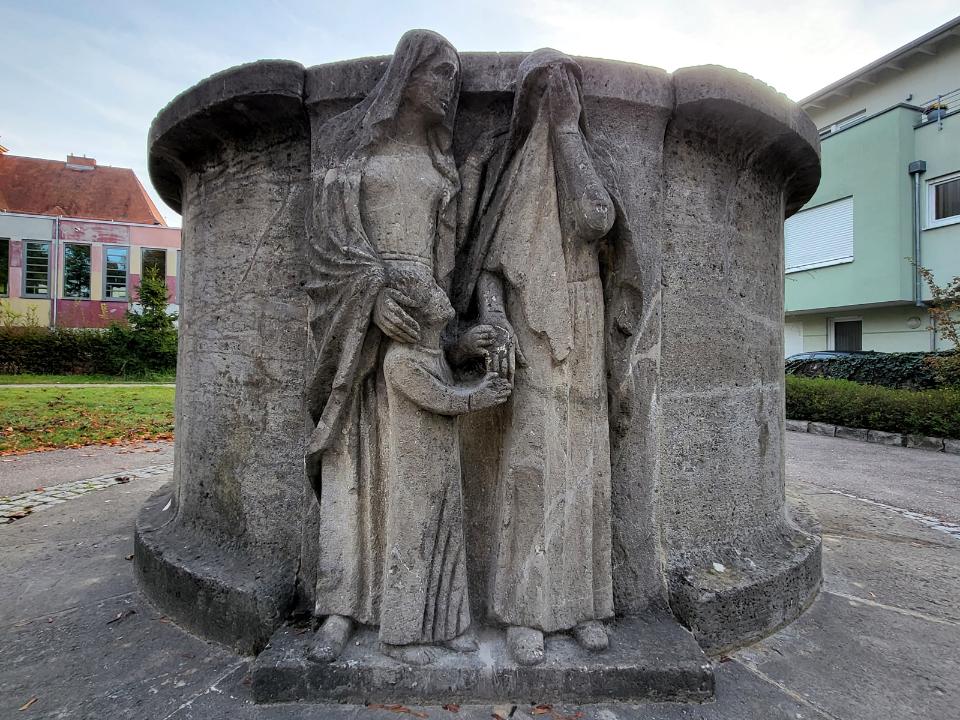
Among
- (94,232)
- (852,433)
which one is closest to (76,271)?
(94,232)

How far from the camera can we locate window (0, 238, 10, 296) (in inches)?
990

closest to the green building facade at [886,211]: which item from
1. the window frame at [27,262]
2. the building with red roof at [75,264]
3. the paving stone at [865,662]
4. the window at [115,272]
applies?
the paving stone at [865,662]

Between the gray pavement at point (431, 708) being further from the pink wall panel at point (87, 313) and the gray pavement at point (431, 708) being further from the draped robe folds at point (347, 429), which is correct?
the pink wall panel at point (87, 313)

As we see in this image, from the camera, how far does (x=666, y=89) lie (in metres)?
2.51

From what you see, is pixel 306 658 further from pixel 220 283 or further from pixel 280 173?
pixel 280 173

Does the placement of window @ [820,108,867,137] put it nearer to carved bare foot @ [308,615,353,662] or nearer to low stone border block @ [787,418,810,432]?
low stone border block @ [787,418,810,432]

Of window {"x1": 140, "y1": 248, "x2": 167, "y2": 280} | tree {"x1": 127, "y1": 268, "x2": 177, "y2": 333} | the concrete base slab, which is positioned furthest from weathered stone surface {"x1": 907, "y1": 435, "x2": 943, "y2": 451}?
window {"x1": 140, "y1": 248, "x2": 167, "y2": 280}

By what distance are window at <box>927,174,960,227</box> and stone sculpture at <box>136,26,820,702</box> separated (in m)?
17.2

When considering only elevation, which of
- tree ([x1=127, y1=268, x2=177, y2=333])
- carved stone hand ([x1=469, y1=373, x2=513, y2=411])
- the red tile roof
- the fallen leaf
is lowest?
the fallen leaf

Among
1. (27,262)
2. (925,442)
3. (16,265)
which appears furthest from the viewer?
(27,262)

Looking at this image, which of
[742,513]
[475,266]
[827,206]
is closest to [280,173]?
[475,266]

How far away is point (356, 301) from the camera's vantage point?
2.08 m

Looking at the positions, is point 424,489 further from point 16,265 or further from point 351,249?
point 16,265

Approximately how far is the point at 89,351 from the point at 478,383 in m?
24.4
